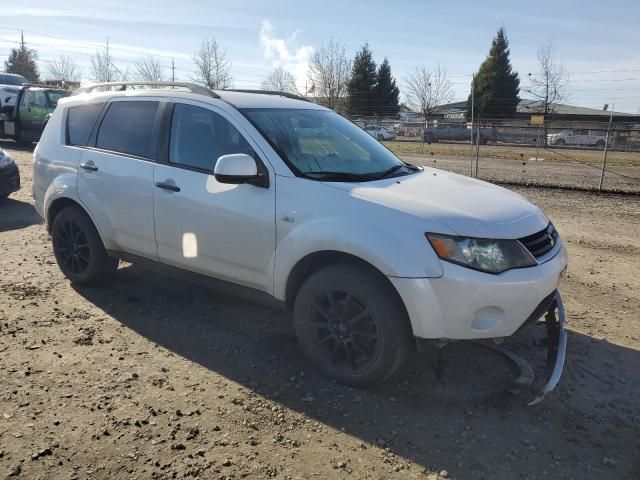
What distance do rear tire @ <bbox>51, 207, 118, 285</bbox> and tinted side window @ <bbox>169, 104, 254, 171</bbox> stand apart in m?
1.25

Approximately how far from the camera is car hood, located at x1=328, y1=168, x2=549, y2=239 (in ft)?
10.3

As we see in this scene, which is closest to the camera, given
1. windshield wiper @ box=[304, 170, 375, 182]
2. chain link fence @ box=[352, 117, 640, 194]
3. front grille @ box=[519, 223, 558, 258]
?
front grille @ box=[519, 223, 558, 258]

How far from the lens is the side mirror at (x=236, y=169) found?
3.53m

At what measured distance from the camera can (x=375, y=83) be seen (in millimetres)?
53938

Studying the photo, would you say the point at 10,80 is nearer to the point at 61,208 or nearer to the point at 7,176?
the point at 7,176

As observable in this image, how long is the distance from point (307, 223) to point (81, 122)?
9.17ft

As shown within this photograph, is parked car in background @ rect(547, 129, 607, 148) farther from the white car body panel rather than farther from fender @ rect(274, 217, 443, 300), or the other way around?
fender @ rect(274, 217, 443, 300)

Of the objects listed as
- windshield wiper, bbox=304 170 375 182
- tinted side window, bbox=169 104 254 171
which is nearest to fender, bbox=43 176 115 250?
tinted side window, bbox=169 104 254 171

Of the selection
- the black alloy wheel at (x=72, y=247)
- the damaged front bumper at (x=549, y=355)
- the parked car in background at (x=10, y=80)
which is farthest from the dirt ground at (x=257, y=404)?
the parked car in background at (x=10, y=80)

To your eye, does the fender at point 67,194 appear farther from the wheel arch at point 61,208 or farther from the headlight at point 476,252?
the headlight at point 476,252

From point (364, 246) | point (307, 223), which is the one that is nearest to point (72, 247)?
point (307, 223)

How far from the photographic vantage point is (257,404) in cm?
329

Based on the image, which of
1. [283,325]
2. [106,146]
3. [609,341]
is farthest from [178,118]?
[609,341]

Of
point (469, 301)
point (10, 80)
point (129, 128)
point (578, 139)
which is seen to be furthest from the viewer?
point (578, 139)
